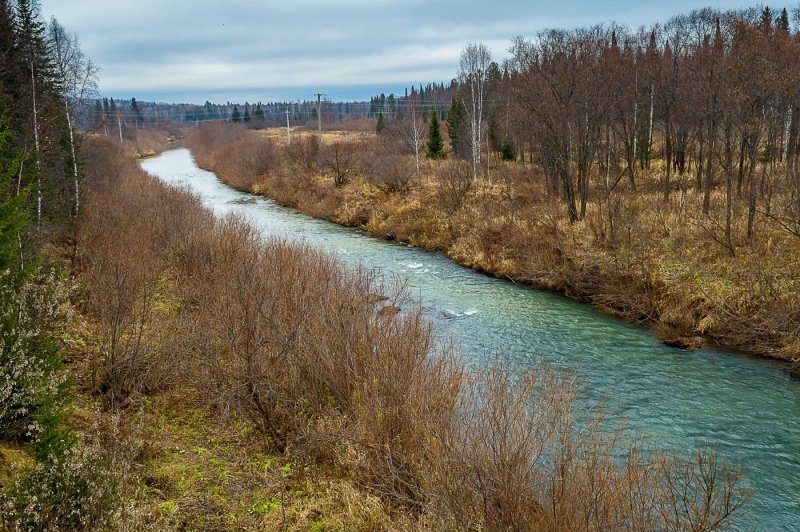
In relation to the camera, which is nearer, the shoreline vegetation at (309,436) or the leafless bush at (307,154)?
the shoreline vegetation at (309,436)

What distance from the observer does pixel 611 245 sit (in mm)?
18406

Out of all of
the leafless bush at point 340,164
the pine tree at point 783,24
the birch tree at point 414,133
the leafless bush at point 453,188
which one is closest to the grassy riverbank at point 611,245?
the leafless bush at point 453,188

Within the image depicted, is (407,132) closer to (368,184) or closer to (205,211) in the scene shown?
(368,184)

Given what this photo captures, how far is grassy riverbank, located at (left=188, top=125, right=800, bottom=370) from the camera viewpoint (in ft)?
45.3

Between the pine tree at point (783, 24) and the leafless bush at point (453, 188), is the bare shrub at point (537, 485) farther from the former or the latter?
the leafless bush at point (453, 188)

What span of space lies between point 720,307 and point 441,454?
10.8 meters

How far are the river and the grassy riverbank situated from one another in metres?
0.84

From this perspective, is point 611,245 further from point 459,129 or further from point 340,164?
point 459,129

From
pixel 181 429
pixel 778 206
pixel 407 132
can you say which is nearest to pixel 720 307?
pixel 778 206

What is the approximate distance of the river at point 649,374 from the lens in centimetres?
860

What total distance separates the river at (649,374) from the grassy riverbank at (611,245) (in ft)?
2.77

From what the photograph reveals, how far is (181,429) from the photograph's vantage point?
28.4ft

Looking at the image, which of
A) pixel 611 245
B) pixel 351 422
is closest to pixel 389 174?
pixel 611 245

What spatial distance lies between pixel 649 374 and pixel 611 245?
739 cm
